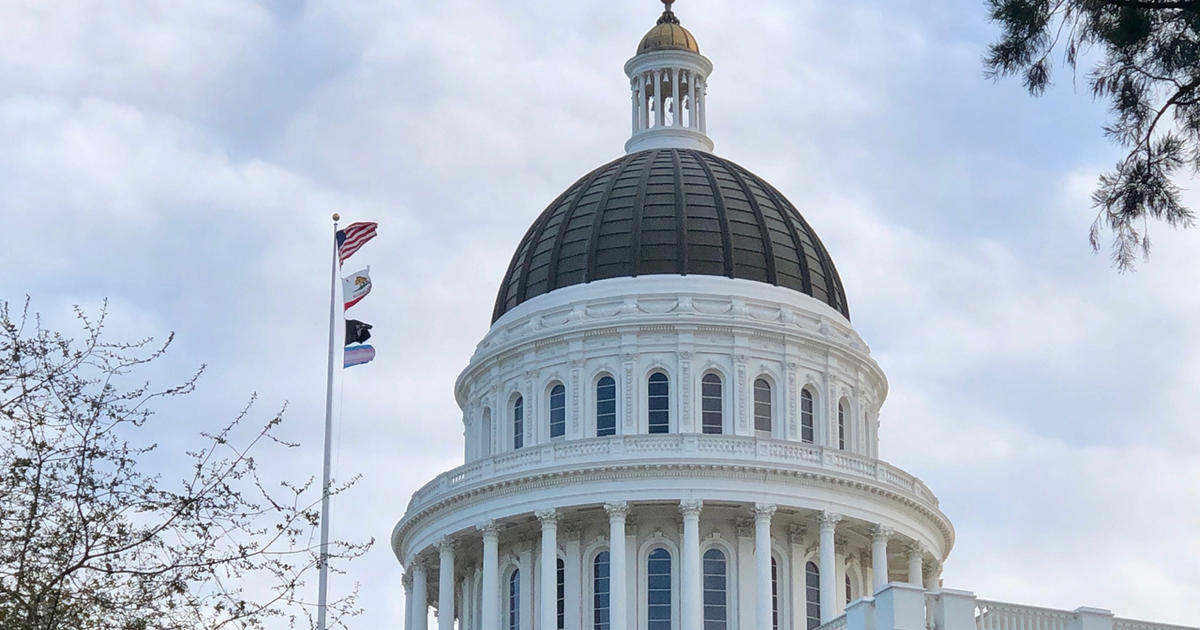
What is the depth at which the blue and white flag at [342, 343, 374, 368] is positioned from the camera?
176ft

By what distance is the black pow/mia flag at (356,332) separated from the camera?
178 feet

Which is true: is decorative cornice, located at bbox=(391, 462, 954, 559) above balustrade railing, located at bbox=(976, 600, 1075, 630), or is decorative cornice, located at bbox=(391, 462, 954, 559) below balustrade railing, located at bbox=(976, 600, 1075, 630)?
above

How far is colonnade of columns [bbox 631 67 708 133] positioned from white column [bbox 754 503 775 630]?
17561 millimetres

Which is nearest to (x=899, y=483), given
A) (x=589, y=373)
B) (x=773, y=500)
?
(x=773, y=500)

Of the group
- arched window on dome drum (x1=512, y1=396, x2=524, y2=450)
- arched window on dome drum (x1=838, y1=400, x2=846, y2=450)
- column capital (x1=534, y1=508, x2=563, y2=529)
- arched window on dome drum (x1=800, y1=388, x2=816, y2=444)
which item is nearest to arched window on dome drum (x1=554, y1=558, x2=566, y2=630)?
column capital (x1=534, y1=508, x2=563, y2=529)

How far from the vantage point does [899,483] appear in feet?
229

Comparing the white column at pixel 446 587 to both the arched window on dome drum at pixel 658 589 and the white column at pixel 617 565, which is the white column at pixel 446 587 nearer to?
the white column at pixel 617 565

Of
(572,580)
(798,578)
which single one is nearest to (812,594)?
(798,578)

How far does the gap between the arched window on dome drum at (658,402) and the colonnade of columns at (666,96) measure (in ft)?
39.4

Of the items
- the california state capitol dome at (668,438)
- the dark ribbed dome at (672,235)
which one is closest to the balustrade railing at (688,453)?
the california state capitol dome at (668,438)

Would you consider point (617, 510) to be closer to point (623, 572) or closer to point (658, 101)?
point (623, 572)

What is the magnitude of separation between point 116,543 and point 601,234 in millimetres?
50384

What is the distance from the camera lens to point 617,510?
220 ft

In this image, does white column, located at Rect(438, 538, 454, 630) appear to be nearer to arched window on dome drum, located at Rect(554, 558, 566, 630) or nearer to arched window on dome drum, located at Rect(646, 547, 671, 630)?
arched window on dome drum, located at Rect(554, 558, 566, 630)
